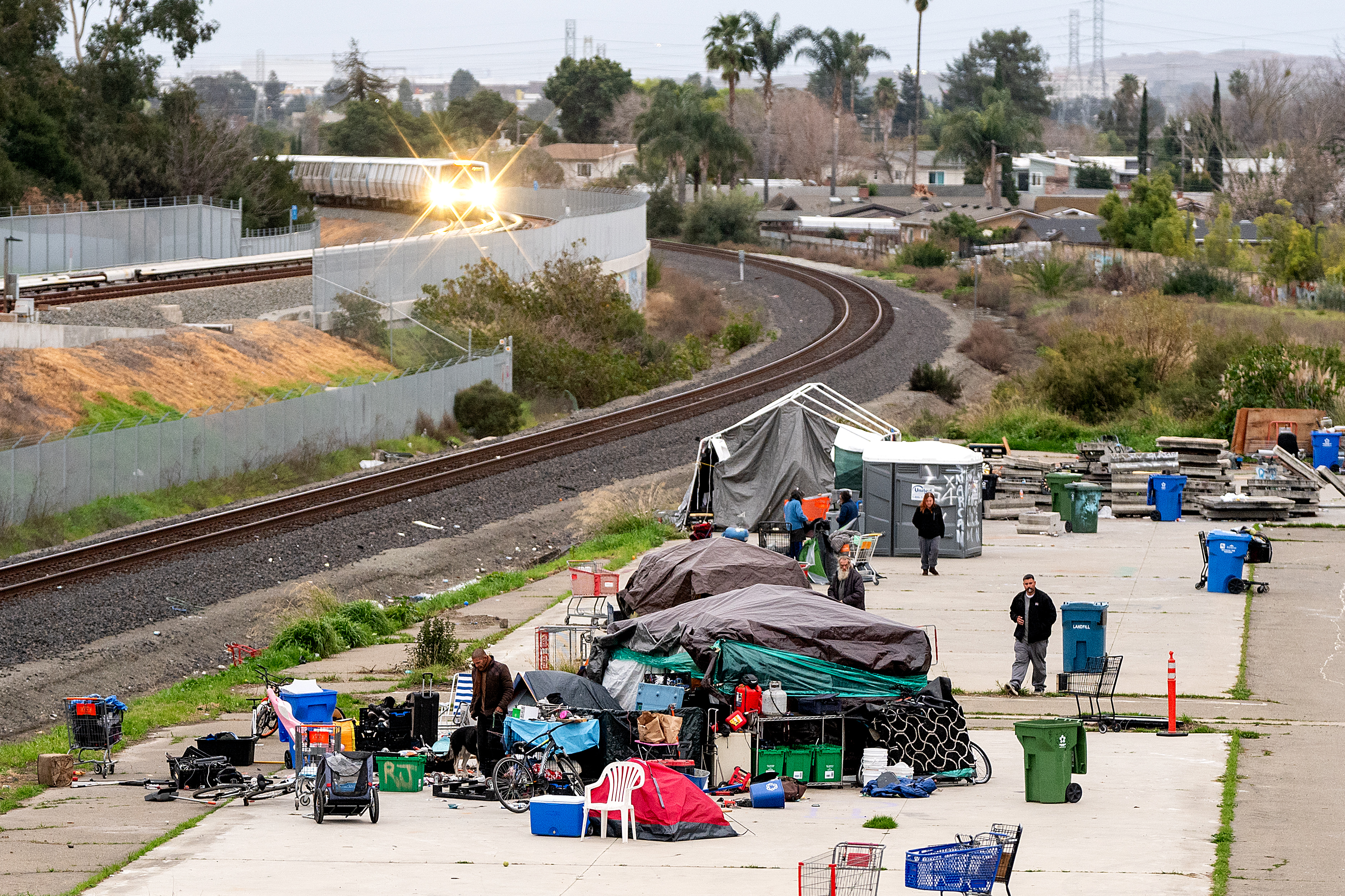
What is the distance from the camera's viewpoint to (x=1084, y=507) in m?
31.3

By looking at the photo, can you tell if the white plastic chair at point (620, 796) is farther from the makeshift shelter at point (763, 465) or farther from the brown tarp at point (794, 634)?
the makeshift shelter at point (763, 465)

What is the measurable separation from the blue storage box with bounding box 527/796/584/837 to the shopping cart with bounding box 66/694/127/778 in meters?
5.02

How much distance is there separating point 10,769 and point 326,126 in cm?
11933

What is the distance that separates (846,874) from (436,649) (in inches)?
439

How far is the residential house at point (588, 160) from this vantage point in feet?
487

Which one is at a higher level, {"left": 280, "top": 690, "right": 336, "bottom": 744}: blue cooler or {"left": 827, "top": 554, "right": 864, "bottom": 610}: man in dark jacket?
{"left": 827, "top": 554, "right": 864, "bottom": 610}: man in dark jacket

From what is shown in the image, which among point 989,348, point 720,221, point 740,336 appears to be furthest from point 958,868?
point 720,221

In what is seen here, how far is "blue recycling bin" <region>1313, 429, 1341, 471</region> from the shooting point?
3850 centimetres

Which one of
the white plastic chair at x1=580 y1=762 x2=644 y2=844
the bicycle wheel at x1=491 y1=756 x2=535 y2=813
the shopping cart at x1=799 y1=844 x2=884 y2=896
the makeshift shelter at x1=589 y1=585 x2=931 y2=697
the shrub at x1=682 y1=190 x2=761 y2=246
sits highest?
the shrub at x1=682 y1=190 x2=761 y2=246

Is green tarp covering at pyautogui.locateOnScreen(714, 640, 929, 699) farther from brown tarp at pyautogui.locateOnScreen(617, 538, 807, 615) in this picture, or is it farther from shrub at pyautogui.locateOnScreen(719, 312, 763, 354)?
shrub at pyautogui.locateOnScreen(719, 312, 763, 354)

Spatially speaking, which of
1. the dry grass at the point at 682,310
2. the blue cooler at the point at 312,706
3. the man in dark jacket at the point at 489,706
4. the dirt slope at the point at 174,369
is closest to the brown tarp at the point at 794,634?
the man in dark jacket at the point at 489,706

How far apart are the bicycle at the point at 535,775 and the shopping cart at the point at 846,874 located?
3.72 metres

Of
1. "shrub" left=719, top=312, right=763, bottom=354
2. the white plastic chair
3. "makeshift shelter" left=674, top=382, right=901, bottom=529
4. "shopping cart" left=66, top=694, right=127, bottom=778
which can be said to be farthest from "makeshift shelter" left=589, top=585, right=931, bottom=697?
"shrub" left=719, top=312, right=763, bottom=354

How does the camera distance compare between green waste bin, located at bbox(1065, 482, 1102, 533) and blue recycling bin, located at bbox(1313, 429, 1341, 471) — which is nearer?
green waste bin, located at bbox(1065, 482, 1102, 533)
